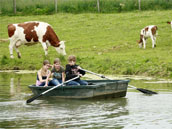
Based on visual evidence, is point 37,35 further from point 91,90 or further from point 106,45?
point 91,90

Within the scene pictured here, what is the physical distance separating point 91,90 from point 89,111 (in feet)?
6.28

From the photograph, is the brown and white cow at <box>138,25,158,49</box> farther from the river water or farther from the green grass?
the river water

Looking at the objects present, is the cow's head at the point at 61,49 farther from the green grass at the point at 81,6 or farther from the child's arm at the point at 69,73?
the green grass at the point at 81,6

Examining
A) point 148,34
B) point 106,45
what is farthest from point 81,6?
point 148,34

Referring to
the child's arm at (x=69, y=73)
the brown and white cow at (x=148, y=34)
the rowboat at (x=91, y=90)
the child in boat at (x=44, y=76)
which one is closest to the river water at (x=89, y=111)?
the rowboat at (x=91, y=90)

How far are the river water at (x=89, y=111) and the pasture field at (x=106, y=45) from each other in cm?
501

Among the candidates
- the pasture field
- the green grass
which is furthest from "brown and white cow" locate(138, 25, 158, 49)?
the green grass

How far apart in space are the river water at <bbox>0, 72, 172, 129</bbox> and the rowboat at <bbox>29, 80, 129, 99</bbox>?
0.21 m

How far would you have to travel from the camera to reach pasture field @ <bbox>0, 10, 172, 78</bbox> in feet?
74.9

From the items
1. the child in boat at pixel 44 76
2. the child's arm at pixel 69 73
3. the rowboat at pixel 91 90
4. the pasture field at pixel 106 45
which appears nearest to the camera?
the rowboat at pixel 91 90

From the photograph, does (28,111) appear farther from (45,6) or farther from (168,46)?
(45,6)

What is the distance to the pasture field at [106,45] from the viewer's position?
22.8m

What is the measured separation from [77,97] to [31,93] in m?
2.30

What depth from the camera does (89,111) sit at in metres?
13.4
